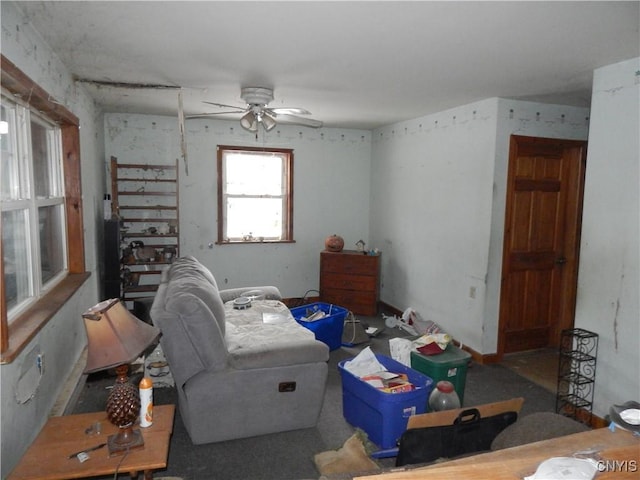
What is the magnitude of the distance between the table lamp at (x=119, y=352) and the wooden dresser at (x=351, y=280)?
360 centimetres

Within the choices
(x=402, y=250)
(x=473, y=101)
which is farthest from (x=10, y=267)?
(x=402, y=250)

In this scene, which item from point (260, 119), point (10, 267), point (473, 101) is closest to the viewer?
point (10, 267)

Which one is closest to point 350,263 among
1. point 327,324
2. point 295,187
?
point 295,187

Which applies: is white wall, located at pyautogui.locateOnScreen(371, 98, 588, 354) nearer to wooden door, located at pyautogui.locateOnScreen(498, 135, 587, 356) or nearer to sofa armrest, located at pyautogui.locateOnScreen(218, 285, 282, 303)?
wooden door, located at pyautogui.locateOnScreen(498, 135, 587, 356)

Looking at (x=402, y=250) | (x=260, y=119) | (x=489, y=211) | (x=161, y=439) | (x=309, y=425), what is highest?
(x=260, y=119)

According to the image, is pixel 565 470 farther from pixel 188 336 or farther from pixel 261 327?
pixel 261 327

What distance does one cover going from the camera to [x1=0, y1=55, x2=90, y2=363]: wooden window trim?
5.74 ft

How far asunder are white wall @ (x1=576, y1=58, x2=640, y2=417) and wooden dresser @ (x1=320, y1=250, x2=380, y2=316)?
2524 mm

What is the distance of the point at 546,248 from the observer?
4.14m

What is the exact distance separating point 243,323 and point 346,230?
9.64 feet

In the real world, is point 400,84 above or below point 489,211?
above

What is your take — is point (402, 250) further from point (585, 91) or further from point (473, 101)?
point (585, 91)

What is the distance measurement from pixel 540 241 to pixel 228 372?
10.5 ft

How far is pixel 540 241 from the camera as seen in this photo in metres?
4.11
